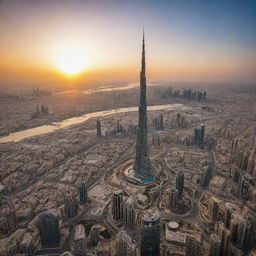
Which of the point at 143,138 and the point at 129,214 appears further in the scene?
the point at 143,138

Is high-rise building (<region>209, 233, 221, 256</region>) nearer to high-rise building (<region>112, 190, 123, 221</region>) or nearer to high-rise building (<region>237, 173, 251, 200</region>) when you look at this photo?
high-rise building (<region>112, 190, 123, 221</region>)

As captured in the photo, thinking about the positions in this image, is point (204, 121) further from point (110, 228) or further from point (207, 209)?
point (110, 228)

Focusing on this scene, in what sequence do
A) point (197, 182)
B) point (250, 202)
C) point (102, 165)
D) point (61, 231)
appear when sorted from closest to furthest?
point (61, 231) < point (250, 202) < point (197, 182) < point (102, 165)

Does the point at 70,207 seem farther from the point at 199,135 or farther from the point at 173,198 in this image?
the point at 199,135

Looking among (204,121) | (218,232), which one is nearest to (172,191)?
(218,232)

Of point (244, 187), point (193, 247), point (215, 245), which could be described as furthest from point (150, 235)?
point (244, 187)

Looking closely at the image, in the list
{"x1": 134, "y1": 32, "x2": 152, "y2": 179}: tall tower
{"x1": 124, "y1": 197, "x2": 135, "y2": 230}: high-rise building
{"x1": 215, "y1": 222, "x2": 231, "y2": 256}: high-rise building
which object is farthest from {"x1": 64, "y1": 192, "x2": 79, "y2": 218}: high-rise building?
{"x1": 215, "y1": 222, "x2": 231, "y2": 256}: high-rise building
